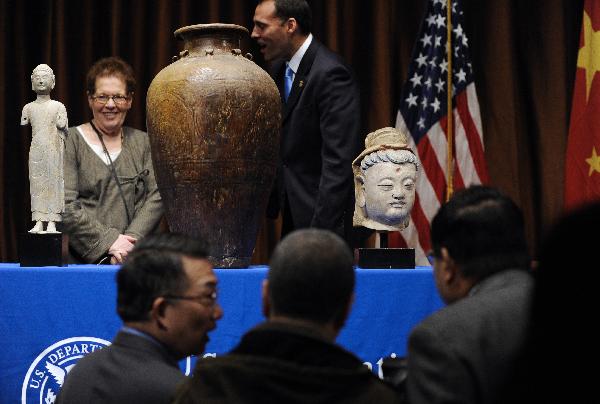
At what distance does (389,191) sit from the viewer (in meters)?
3.95

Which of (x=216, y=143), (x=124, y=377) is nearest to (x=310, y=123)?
(x=216, y=143)

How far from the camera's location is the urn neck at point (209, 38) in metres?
3.95

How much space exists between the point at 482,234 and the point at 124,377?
2.67 ft

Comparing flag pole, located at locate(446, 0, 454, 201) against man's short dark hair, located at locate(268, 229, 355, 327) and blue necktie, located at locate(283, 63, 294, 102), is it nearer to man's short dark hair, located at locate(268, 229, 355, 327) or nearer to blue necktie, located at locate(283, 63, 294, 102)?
blue necktie, located at locate(283, 63, 294, 102)

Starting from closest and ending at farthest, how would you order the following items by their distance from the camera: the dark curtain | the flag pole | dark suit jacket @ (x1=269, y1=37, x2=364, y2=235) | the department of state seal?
the department of state seal, dark suit jacket @ (x1=269, y1=37, x2=364, y2=235), the flag pole, the dark curtain

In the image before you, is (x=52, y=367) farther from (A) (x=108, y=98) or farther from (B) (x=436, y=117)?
(B) (x=436, y=117)

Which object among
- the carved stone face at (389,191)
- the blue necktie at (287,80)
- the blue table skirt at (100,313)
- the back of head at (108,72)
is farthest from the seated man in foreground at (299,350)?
the back of head at (108,72)

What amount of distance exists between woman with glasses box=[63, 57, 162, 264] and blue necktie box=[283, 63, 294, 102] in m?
0.66

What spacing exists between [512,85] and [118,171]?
2874 mm

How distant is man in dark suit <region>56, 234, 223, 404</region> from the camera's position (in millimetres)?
2148

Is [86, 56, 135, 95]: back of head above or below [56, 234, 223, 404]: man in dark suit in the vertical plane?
above

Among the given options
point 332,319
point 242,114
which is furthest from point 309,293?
point 242,114

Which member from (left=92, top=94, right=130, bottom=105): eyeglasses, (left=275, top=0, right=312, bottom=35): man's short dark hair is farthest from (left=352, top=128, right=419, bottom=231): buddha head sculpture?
(left=92, top=94, right=130, bottom=105): eyeglasses

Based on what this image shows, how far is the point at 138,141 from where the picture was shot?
4.46 m
